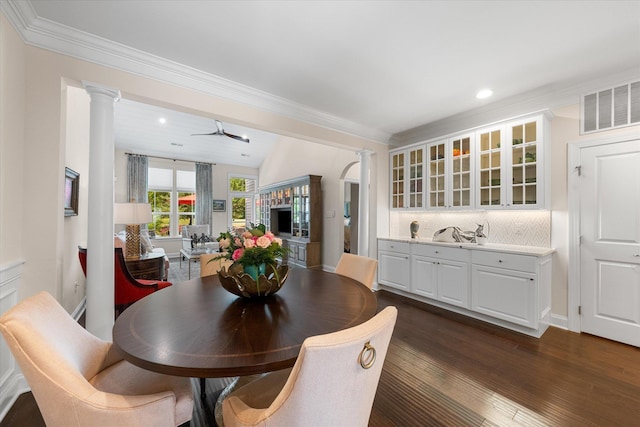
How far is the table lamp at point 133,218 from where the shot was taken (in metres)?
3.25

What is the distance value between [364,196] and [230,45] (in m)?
2.81

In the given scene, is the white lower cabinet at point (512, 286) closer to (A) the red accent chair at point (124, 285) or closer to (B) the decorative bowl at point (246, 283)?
(B) the decorative bowl at point (246, 283)

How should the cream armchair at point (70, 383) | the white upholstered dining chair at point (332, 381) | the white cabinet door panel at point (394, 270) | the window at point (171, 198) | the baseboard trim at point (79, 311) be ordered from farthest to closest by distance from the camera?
1. the window at point (171, 198)
2. the white cabinet door panel at point (394, 270)
3. the baseboard trim at point (79, 311)
4. the cream armchair at point (70, 383)
5. the white upholstered dining chair at point (332, 381)

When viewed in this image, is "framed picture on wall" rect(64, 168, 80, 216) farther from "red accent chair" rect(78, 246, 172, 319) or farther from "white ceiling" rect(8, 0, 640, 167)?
"white ceiling" rect(8, 0, 640, 167)

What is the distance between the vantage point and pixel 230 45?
2.10m

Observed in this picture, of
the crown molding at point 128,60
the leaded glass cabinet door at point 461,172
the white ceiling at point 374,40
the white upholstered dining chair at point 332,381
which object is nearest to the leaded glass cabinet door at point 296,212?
the crown molding at point 128,60

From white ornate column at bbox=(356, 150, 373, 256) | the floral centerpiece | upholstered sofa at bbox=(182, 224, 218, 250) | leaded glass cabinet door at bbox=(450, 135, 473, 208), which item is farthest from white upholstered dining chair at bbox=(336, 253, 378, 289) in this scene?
upholstered sofa at bbox=(182, 224, 218, 250)

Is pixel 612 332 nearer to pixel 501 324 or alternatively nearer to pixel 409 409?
pixel 501 324

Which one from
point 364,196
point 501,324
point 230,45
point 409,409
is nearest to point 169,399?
point 409,409

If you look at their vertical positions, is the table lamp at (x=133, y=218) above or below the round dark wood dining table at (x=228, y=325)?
above

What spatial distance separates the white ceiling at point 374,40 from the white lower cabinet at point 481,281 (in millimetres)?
1830

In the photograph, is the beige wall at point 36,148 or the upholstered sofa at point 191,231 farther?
the upholstered sofa at point 191,231

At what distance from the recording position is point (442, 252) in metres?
3.35

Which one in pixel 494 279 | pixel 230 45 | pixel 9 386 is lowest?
pixel 9 386
